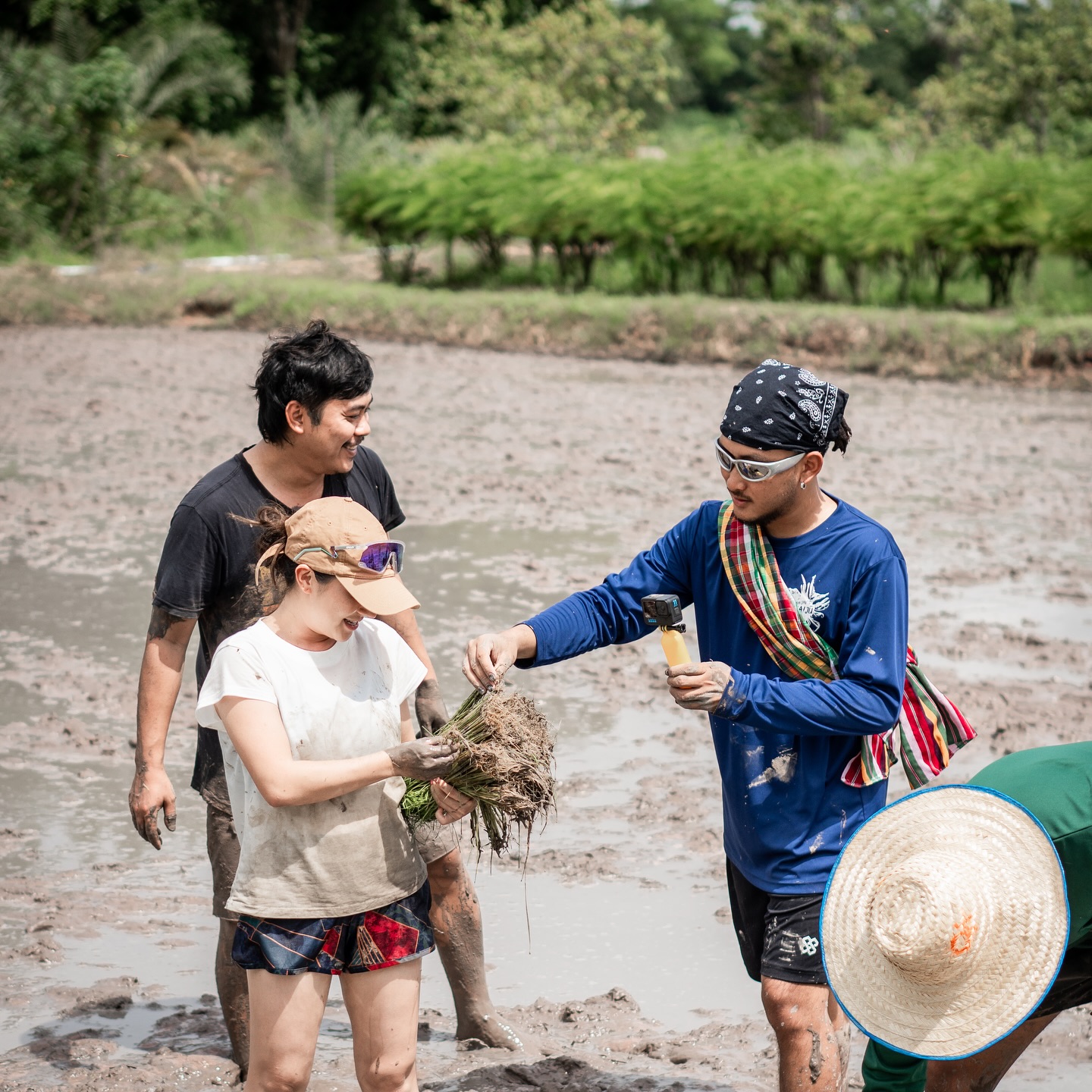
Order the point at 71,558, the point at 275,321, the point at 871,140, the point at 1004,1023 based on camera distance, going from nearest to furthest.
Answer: the point at 1004,1023
the point at 71,558
the point at 275,321
the point at 871,140

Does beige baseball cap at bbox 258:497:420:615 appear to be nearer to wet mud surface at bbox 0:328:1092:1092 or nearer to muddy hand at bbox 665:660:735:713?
muddy hand at bbox 665:660:735:713

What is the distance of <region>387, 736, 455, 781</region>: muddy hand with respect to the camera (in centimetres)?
265

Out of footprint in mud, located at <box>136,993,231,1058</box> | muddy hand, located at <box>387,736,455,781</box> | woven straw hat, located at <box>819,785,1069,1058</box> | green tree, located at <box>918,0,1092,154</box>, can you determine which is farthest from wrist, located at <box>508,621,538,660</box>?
green tree, located at <box>918,0,1092,154</box>

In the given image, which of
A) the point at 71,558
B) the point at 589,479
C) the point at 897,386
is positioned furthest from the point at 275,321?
the point at 71,558

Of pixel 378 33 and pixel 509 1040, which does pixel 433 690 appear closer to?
pixel 509 1040

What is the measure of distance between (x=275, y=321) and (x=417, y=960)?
1682 centimetres

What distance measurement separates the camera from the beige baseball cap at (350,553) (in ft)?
8.89

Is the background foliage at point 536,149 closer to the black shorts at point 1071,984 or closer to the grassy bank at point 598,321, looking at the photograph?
the grassy bank at point 598,321

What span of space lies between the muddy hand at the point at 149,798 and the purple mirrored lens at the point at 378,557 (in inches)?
34.0

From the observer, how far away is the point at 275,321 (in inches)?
745

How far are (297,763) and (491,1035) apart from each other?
1.44m

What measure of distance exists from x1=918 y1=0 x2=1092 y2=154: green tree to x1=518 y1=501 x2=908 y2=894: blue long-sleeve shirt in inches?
1017

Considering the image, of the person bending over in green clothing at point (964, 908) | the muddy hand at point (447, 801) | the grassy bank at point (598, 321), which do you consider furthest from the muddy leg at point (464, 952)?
the grassy bank at point (598, 321)

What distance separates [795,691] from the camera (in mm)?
2812
